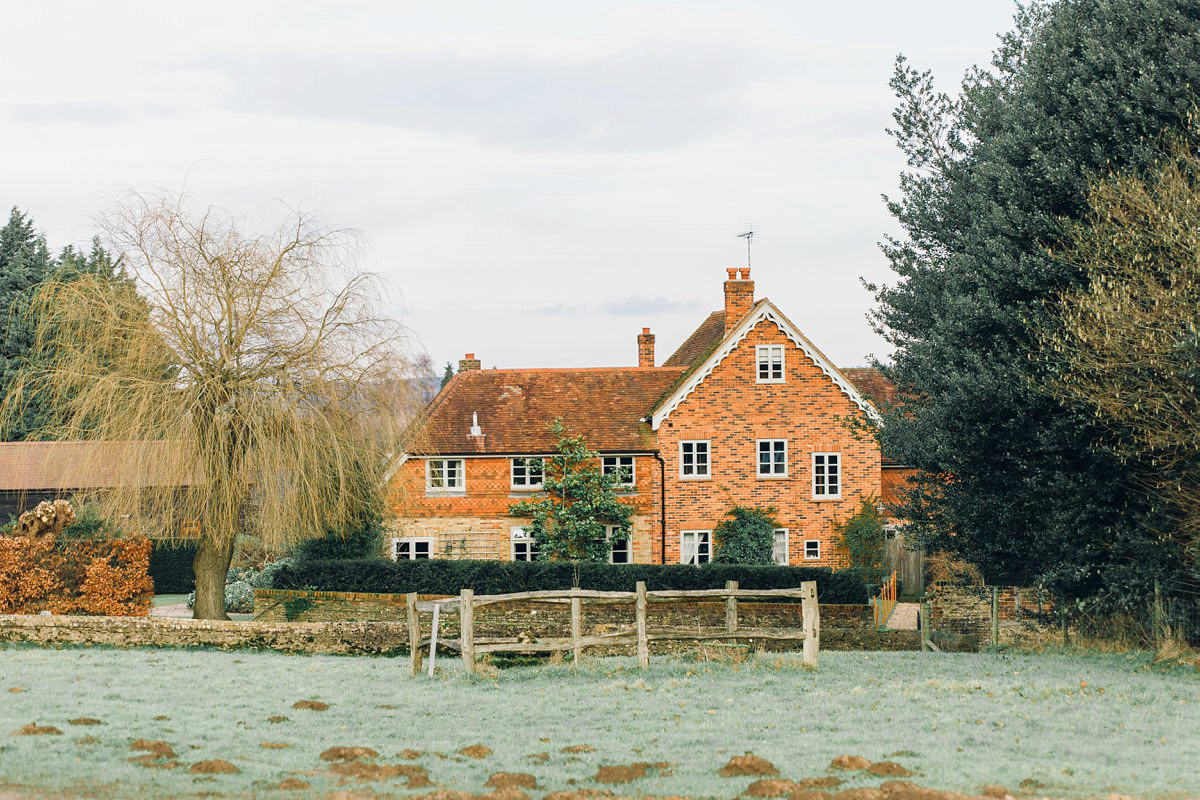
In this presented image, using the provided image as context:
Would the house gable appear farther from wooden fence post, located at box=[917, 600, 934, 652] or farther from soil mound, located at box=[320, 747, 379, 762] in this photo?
soil mound, located at box=[320, 747, 379, 762]

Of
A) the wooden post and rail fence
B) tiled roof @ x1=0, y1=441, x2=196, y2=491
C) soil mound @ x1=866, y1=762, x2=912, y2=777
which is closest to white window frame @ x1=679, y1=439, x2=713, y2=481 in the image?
tiled roof @ x1=0, y1=441, x2=196, y2=491

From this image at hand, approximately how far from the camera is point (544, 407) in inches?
1759

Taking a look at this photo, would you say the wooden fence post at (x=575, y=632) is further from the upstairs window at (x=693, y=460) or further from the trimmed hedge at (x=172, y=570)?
the trimmed hedge at (x=172, y=570)

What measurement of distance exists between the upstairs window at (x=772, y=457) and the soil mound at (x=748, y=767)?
1278 inches

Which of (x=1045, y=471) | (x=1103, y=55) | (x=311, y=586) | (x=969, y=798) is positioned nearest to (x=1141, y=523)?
(x=1045, y=471)

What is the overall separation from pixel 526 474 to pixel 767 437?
29.1 ft

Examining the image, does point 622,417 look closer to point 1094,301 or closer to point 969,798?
→ point 1094,301

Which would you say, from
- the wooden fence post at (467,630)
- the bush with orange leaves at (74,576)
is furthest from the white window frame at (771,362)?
the wooden fence post at (467,630)

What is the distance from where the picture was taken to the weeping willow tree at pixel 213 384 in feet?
93.7

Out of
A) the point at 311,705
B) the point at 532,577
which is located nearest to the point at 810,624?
the point at 311,705

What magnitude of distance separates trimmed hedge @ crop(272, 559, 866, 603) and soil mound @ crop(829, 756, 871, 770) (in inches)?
769

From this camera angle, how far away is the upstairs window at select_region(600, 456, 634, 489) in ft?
140

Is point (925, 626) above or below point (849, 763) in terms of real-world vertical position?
below

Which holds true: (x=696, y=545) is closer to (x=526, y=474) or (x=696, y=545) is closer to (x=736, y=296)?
(x=526, y=474)
